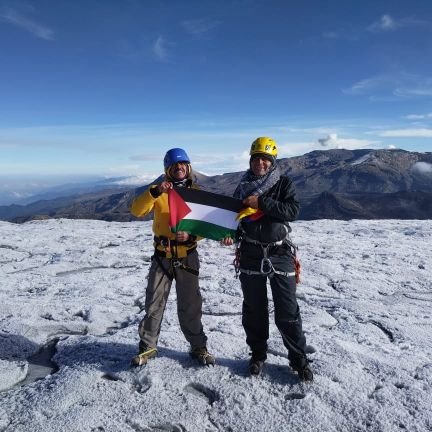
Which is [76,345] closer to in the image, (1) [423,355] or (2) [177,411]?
(2) [177,411]

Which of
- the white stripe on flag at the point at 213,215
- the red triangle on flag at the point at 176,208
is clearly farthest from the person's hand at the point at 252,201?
the red triangle on flag at the point at 176,208

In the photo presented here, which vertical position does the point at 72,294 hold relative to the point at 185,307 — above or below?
below

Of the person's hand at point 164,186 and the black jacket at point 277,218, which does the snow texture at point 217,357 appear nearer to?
the black jacket at point 277,218

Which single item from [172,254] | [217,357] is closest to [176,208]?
[172,254]

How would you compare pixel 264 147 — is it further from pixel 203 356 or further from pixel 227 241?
pixel 203 356

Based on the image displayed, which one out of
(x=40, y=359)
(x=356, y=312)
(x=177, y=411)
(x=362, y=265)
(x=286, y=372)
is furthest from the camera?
(x=362, y=265)

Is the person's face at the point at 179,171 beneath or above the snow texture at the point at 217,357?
above

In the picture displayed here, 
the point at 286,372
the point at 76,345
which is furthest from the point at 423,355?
the point at 76,345
